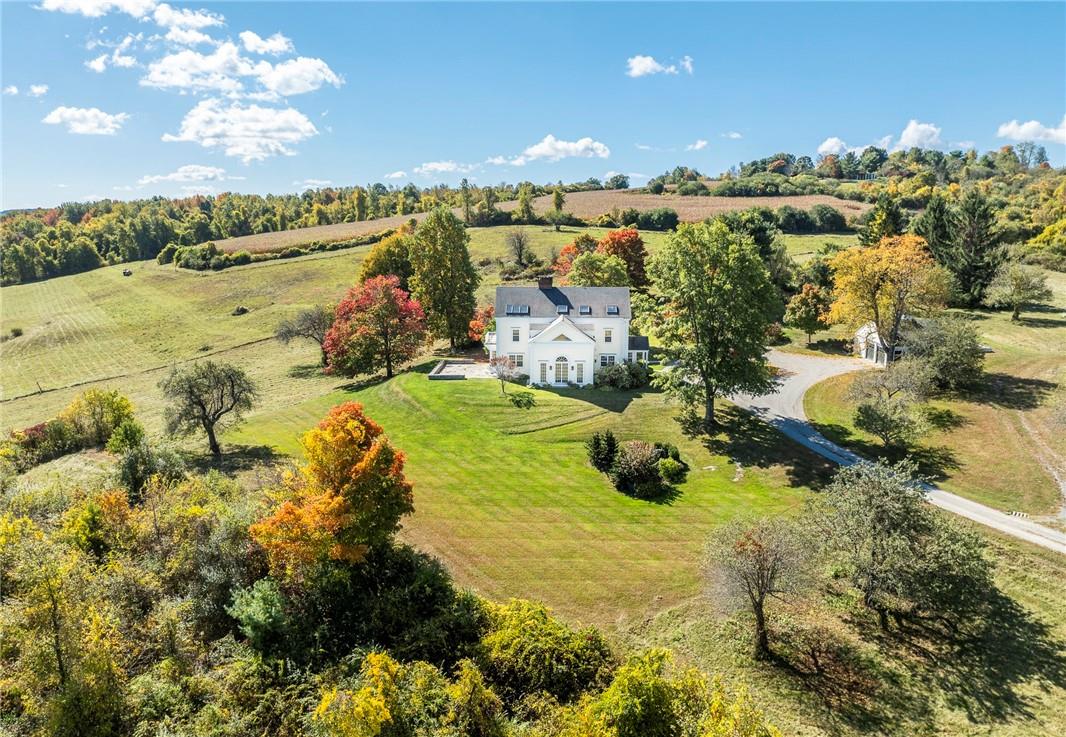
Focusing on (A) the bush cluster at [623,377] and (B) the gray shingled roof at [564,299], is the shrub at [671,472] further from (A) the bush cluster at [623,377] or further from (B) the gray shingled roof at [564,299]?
(B) the gray shingled roof at [564,299]

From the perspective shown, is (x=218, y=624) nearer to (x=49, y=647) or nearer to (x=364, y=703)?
(x=49, y=647)

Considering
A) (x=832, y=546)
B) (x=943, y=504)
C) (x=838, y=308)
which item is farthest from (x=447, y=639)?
(x=838, y=308)

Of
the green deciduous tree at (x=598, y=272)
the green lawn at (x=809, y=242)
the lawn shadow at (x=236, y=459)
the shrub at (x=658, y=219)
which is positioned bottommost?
the lawn shadow at (x=236, y=459)

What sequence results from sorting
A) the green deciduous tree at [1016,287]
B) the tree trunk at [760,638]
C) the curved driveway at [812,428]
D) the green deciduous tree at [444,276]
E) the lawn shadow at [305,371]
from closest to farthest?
the tree trunk at [760,638]
the curved driveway at [812,428]
the green deciduous tree at [1016,287]
the lawn shadow at [305,371]
the green deciduous tree at [444,276]

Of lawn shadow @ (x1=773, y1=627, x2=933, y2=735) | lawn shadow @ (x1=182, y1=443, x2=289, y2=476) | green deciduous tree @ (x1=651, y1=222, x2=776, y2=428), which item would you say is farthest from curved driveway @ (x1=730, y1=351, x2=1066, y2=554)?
lawn shadow @ (x1=182, y1=443, x2=289, y2=476)

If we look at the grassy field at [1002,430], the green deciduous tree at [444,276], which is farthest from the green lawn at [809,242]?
the green deciduous tree at [444,276]

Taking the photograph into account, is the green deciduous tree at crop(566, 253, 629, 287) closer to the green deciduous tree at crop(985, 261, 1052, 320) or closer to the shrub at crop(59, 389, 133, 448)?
the green deciduous tree at crop(985, 261, 1052, 320)

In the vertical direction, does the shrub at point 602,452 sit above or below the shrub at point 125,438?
below
